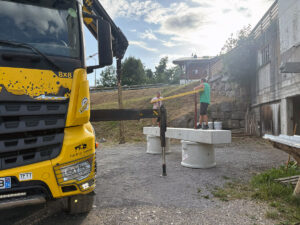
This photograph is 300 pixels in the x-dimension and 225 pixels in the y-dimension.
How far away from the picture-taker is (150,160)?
24.7 feet

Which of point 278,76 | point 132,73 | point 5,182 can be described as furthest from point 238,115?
point 132,73

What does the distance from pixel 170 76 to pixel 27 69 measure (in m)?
55.4

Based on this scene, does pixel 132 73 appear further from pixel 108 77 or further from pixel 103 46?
pixel 103 46

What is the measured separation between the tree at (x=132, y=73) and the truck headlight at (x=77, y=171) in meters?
42.2

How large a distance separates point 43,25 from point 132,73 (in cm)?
4280

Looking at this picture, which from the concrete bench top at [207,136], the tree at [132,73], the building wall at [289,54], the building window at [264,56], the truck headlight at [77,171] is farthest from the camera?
the tree at [132,73]

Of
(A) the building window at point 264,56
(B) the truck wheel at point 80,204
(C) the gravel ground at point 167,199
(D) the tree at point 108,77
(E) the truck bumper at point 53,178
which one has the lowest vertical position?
(C) the gravel ground at point 167,199

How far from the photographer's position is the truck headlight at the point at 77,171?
2.60m

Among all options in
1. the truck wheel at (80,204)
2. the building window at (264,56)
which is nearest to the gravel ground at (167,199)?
the truck wheel at (80,204)

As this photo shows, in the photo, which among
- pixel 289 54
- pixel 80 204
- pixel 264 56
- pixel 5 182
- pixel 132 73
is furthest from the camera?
pixel 132 73

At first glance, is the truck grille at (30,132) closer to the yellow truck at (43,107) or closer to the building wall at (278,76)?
the yellow truck at (43,107)

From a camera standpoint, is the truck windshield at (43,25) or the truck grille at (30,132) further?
the truck windshield at (43,25)

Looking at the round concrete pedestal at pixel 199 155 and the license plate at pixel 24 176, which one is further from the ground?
the license plate at pixel 24 176

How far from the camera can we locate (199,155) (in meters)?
6.03
